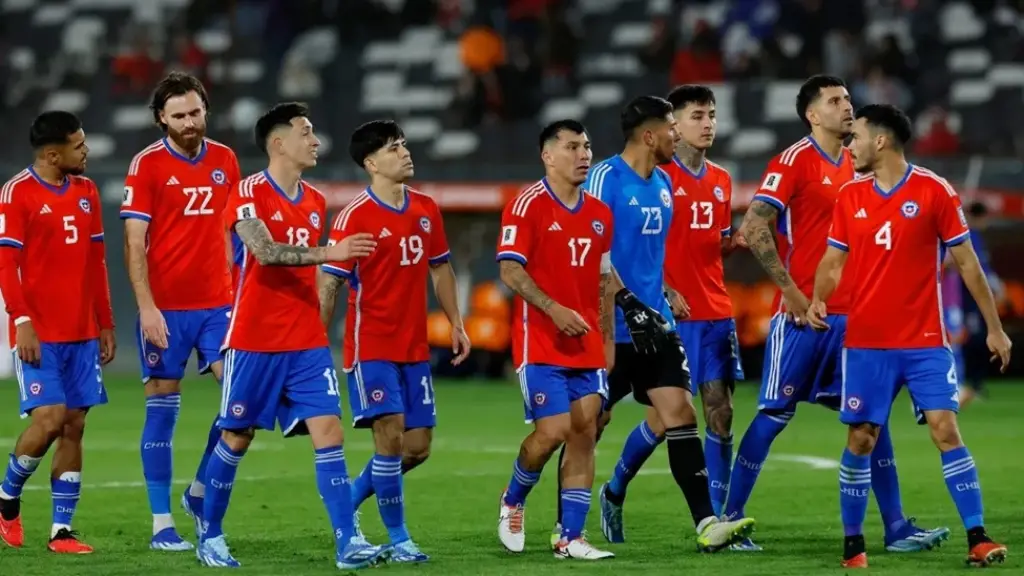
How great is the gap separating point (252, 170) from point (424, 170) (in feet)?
7.31

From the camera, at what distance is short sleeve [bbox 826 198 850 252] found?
9109 millimetres

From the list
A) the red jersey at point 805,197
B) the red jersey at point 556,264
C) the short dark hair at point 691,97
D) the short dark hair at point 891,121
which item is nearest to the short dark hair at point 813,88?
the red jersey at point 805,197

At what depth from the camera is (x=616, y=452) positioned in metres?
15.1

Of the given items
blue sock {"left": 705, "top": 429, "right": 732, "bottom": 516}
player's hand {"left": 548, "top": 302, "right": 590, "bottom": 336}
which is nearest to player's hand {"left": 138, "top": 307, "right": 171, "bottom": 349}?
player's hand {"left": 548, "top": 302, "right": 590, "bottom": 336}

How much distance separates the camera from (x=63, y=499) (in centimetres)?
985

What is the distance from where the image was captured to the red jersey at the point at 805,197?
1002 cm

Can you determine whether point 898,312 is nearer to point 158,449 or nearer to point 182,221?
point 182,221

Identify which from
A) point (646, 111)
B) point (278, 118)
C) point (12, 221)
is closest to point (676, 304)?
→ point (646, 111)

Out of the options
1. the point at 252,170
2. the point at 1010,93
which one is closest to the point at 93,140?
the point at 252,170

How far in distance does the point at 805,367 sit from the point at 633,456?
1.08 meters

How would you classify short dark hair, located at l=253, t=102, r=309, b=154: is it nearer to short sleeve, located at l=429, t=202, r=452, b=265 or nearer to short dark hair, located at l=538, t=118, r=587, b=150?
short sleeve, located at l=429, t=202, r=452, b=265

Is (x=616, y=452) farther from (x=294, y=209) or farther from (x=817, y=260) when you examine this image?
(x=294, y=209)

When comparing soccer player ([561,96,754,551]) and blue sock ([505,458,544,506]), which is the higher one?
soccer player ([561,96,754,551])

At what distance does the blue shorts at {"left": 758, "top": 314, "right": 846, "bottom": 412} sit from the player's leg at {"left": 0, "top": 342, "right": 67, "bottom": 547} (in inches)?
149
